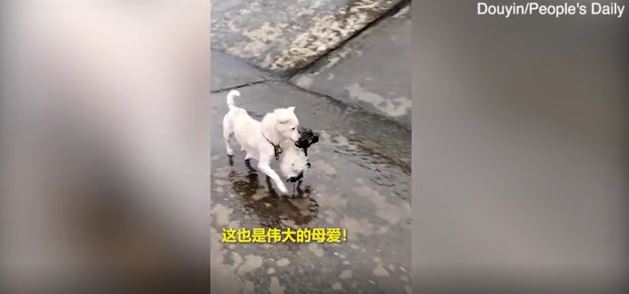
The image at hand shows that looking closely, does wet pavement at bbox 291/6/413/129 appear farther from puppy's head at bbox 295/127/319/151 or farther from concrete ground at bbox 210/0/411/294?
puppy's head at bbox 295/127/319/151

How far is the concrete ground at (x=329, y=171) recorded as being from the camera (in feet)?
4.74

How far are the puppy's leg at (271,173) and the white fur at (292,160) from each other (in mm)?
28

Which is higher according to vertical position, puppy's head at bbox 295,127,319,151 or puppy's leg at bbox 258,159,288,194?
puppy's head at bbox 295,127,319,151

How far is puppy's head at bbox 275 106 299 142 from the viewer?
1.43 meters

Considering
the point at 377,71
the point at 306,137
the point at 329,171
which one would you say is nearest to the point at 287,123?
the point at 306,137

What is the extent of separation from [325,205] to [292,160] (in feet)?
0.60

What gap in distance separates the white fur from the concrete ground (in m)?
0.03

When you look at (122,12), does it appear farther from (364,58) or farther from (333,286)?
(333,286)

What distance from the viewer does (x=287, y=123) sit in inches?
56.5
